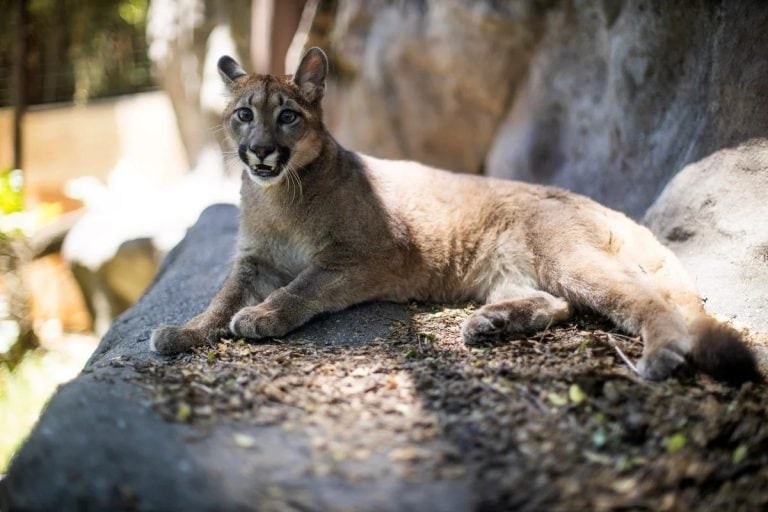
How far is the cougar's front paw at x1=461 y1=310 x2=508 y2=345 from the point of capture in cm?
398

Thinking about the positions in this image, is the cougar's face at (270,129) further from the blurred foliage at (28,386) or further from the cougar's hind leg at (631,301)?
the blurred foliage at (28,386)

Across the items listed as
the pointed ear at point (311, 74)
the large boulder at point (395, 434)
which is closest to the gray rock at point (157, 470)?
the large boulder at point (395, 434)

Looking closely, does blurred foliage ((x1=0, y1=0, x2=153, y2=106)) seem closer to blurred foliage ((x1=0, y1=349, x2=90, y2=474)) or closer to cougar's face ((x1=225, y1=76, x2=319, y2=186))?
blurred foliage ((x1=0, y1=349, x2=90, y2=474))

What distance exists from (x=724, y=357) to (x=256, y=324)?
7.86 ft

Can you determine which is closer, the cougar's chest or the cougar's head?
the cougar's head

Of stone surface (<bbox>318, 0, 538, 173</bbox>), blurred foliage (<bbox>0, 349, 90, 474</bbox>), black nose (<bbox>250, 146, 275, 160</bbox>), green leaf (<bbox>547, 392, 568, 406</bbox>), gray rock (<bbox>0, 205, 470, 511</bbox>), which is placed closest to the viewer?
gray rock (<bbox>0, 205, 470, 511</bbox>)

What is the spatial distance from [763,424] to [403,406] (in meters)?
1.50

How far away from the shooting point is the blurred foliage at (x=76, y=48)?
12469 millimetres

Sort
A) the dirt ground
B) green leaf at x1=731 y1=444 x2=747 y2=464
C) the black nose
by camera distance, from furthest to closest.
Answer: the black nose
green leaf at x1=731 y1=444 x2=747 y2=464
the dirt ground

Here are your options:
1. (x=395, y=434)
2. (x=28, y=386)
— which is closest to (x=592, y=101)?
(x=395, y=434)

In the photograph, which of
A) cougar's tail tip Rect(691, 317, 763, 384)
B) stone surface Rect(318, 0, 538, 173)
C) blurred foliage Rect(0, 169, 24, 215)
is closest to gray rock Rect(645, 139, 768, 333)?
cougar's tail tip Rect(691, 317, 763, 384)

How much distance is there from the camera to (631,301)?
386 centimetres

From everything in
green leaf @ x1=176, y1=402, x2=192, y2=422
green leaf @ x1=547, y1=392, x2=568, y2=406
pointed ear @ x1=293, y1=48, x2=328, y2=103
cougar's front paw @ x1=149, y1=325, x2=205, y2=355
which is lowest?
cougar's front paw @ x1=149, y1=325, x2=205, y2=355

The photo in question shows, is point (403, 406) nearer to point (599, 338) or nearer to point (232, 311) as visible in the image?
point (599, 338)
